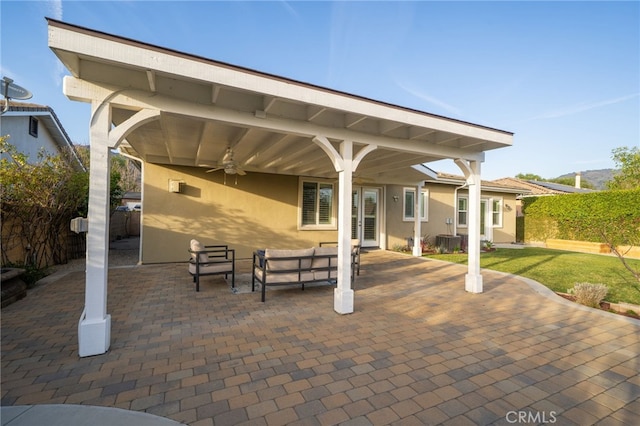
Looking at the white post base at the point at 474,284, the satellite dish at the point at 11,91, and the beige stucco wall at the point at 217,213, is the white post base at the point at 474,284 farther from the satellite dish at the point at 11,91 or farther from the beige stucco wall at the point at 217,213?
the satellite dish at the point at 11,91

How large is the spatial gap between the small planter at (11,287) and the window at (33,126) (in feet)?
25.7

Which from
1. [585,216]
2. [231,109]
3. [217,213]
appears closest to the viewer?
[231,109]

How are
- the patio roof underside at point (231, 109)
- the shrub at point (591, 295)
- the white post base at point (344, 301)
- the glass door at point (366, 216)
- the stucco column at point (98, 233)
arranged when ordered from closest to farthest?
the patio roof underside at point (231, 109) < the stucco column at point (98, 233) < the white post base at point (344, 301) < the shrub at point (591, 295) < the glass door at point (366, 216)

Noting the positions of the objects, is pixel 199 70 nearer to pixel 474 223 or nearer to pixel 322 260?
pixel 322 260

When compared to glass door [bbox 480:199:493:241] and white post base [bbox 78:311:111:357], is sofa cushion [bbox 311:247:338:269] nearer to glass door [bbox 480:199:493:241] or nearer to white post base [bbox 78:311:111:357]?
white post base [bbox 78:311:111:357]

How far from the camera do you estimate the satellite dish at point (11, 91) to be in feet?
11.0

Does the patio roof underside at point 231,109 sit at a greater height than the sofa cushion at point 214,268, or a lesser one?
greater

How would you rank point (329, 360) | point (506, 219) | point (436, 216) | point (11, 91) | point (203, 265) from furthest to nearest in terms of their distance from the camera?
point (506, 219) < point (436, 216) < point (203, 265) < point (11, 91) < point (329, 360)

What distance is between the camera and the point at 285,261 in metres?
4.87

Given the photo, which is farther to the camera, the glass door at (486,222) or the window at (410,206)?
the glass door at (486,222)

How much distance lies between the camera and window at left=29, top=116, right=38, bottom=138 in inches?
379

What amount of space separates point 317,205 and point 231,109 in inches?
259

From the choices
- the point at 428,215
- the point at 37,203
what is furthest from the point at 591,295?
the point at 37,203

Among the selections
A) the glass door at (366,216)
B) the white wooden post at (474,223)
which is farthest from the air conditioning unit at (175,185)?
the white wooden post at (474,223)
